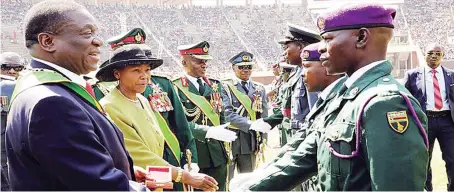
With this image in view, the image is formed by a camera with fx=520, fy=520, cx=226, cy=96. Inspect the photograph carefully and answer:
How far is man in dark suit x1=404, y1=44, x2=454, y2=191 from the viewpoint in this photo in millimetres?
6945

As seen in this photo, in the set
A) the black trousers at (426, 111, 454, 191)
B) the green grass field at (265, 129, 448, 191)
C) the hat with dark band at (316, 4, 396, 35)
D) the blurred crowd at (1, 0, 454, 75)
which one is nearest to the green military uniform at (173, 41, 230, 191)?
the green grass field at (265, 129, 448, 191)

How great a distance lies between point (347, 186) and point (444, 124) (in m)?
5.38

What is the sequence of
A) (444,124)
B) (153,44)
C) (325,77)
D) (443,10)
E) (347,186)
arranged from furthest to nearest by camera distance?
1. (443,10)
2. (153,44)
3. (444,124)
4. (325,77)
5. (347,186)

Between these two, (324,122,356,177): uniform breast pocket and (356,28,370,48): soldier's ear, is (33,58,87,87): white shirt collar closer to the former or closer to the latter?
(324,122,356,177): uniform breast pocket

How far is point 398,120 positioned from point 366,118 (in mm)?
123

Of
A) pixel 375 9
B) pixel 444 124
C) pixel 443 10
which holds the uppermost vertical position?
pixel 443 10

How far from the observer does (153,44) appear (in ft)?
129

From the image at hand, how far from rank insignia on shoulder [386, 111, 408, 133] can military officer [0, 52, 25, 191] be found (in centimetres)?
532

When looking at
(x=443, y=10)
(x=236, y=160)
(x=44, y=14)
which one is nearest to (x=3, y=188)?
(x=236, y=160)

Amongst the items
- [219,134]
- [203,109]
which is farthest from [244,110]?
[219,134]

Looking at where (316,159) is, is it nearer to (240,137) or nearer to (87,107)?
(87,107)

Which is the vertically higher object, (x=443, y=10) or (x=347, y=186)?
(x=443, y=10)

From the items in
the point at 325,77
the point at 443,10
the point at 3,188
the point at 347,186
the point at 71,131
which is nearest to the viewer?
the point at 71,131

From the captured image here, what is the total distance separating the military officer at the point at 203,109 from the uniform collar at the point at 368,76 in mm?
3189
